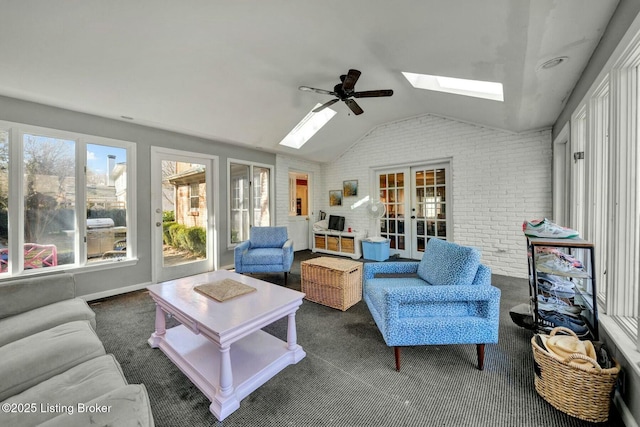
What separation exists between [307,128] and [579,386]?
4.86 m

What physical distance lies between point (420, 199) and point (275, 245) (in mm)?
2925

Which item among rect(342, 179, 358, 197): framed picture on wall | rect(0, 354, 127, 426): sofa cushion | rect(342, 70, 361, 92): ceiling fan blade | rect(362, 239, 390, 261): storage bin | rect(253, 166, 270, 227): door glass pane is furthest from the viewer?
rect(342, 179, 358, 197): framed picture on wall

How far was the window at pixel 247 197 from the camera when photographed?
15.4 ft

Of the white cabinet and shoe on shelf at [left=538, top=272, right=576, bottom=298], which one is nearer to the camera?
shoe on shelf at [left=538, top=272, right=576, bottom=298]

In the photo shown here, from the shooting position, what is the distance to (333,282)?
277 centimetres

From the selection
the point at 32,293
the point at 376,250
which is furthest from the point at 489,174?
the point at 32,293

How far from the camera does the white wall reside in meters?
3.76

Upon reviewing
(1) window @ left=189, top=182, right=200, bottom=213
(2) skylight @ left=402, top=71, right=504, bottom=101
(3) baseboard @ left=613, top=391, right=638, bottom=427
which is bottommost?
(3) baseboard @ left=613, top=391, right=638, bottom=427

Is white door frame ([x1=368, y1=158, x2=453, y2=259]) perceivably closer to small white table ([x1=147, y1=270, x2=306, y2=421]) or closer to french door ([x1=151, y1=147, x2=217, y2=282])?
french door ([x1=151, y1=147, x2=217, y2=282])

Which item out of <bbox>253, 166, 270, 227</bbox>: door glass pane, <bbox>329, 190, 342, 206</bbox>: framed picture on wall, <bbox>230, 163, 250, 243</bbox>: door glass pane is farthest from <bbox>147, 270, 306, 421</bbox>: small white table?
<bbox>329, 190, 342, 206</bbox>: framed picture on wall

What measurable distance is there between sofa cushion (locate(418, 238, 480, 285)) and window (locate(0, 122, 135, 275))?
3740 mm

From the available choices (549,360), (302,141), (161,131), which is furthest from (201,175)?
(549,360)

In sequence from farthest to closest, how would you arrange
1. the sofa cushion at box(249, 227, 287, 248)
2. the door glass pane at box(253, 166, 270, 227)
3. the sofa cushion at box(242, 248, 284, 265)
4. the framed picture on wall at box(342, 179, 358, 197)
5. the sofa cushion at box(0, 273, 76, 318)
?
the framed picture on wall at box(342, 179, 358, 197)
the door glass pane at box(253, 166, 270, 227)
the sofa cushion at box(249, 227, 287, 248)
the sofa cushion at box(242, 248, 284, 265)
the sofa cushion at box(0, 273, 76, 318)

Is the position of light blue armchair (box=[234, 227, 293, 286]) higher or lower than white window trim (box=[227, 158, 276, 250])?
lower
